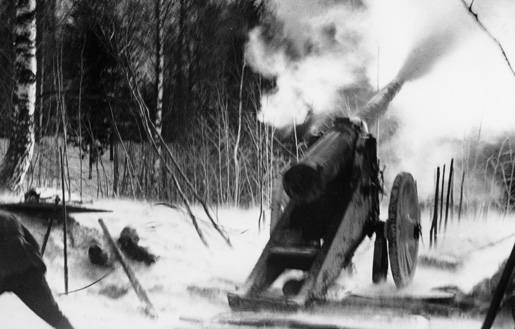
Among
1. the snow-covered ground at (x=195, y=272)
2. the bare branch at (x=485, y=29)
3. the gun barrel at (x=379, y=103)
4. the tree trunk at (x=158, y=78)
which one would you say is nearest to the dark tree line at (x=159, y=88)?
the tree trunk at (x=158, y=78)

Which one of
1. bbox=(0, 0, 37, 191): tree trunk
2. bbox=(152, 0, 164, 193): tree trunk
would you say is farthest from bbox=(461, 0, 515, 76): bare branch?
bbox=(0, 0, 37, 191): tree trunk

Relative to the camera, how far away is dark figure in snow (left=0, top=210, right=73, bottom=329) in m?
3.60

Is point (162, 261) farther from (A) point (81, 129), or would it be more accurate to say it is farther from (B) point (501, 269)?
(B) point (501, 269)

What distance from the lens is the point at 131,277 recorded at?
3463mm

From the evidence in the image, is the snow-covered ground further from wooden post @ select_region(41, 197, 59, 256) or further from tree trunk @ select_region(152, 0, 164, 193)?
tree trunk @ select_region(152, 0, 164, 193)

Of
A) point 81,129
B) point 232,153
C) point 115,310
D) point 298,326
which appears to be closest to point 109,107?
point 81,129

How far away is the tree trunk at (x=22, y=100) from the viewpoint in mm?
3631

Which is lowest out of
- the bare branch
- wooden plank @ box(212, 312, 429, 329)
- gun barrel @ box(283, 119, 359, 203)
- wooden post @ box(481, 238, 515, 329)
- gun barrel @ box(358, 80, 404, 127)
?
wooden plank @ box(212, 312, 429, 329)

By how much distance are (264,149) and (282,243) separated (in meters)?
0.44

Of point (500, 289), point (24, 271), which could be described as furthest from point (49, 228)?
point (500, 289)

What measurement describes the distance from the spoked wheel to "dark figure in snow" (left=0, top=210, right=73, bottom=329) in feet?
5.56

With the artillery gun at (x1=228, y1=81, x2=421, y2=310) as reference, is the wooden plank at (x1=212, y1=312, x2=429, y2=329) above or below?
below

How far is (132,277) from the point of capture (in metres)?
3.46

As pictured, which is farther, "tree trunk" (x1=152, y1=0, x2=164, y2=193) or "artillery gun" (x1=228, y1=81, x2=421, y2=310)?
"tree trunk" (x1=152, y1=0, x2=164, y2=193)
